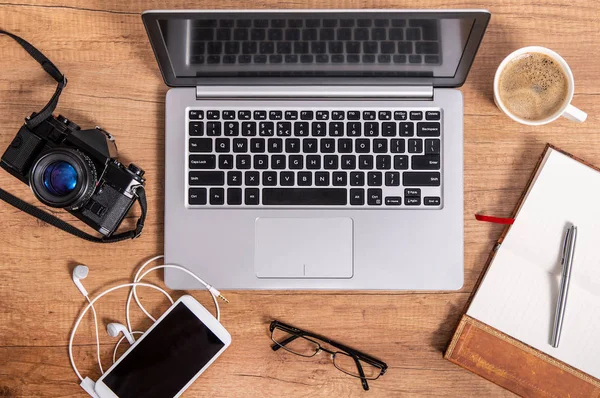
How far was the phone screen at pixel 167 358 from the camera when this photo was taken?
81cm

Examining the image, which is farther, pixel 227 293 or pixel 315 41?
pixel 227 293

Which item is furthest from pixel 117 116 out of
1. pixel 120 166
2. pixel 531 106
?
pixel 531 106

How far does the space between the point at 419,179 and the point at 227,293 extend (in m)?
0.36

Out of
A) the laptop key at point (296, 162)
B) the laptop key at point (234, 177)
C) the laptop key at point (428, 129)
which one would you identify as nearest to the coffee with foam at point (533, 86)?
the laptop key at point (428, 129)

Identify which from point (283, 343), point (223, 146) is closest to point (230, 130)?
point (223, 146)

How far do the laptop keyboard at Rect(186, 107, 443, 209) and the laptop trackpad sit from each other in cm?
3

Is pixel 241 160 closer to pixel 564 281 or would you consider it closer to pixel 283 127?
pixel 283 127

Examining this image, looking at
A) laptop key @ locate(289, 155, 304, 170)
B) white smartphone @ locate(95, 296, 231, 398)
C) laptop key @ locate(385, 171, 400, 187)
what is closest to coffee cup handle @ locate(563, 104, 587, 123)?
laptop key @ locate(385, 171, 400, 187)

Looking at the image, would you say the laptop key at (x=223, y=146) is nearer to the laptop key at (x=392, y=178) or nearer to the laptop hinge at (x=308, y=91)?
the laptop hinge at (x=308, y=91)

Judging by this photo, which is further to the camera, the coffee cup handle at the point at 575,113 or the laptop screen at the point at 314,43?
the coffee cup handle at the point at 575,113

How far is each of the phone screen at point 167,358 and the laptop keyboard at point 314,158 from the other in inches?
7.7

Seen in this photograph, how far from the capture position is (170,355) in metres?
0.82

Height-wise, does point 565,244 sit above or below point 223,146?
below

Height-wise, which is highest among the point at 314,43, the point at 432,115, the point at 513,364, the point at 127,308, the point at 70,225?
the point at 314,43
